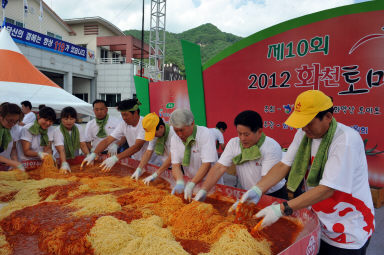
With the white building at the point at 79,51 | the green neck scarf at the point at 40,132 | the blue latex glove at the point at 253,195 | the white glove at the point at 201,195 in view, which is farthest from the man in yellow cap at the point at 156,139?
the white building at the point at 79,51

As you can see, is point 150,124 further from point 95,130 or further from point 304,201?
point 304,201

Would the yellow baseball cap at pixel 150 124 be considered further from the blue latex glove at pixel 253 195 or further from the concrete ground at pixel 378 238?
the concrete ground at pixel 378 238

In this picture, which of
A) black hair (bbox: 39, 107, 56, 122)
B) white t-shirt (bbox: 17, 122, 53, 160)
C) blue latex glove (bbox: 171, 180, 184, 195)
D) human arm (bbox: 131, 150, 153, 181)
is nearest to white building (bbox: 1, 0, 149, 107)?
white t-shirt (bbox: 17, 122, 53, 160)

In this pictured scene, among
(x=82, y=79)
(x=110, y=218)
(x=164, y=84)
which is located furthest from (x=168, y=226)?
(x=82, y=79)

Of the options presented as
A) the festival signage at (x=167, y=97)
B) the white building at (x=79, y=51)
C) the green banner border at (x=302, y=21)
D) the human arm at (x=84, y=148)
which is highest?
the white building at (x=79, y=51)

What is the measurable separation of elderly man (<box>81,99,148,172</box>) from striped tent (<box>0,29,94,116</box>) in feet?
12.2

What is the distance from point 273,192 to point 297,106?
1237 mm

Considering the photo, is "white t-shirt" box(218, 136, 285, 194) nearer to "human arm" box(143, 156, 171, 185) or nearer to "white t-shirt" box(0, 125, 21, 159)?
"human arm" box(143, 156, 171, 185)

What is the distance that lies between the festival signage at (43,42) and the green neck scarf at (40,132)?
34.5 ft

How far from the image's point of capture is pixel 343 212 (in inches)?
60.7

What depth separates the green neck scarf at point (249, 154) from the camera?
2280mm

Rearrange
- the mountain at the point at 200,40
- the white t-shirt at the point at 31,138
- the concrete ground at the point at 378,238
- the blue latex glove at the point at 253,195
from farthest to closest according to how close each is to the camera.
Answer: the mountain at the point at 200,40
the white t-shirt at the point at 31,138
the concrete ground at the point at 378,238
the blue latex glove at the point at 253,195

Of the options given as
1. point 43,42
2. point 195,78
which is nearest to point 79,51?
point 43,42

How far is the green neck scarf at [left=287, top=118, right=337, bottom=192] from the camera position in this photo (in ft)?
5.01
